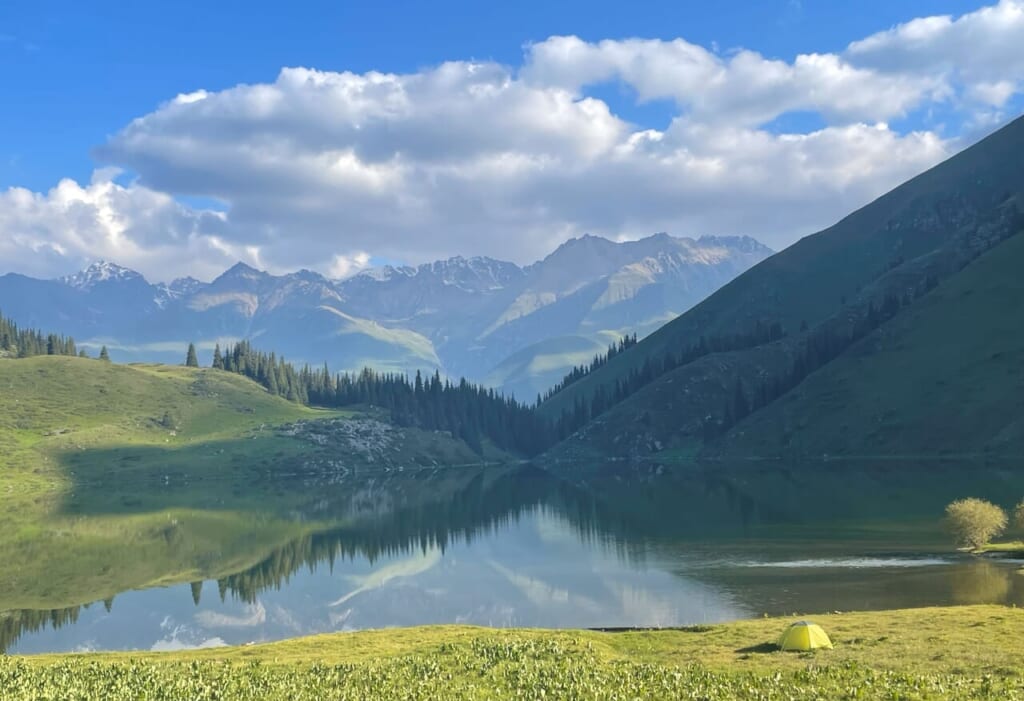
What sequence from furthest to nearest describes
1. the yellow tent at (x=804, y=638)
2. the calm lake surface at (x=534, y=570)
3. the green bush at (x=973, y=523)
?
1. the green bush at (x=973, y=523)
2. the calm lake surface at (x=534, y=570)
3. the yellow tent at (x=804, y=638)

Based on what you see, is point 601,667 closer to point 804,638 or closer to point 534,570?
point 804,638

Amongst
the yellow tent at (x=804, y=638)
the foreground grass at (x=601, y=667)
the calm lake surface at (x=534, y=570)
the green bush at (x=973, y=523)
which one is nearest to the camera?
the foreground grass at (x=601, y=667)

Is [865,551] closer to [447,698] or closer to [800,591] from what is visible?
[800,591]

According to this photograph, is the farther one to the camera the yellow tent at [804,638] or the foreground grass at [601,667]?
the yellow tent at [804,638]

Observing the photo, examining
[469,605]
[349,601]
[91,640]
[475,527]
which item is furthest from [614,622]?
[475,527]

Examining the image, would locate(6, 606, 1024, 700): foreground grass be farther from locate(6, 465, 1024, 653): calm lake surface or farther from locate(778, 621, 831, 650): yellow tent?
locate(6, 465, 1024, 653): calm lake surface

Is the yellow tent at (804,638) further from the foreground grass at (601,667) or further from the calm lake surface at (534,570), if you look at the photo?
the calm lake surface at (534,570)

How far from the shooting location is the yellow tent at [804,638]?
4581 centimetres

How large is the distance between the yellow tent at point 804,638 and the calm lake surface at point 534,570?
2445 centimetres

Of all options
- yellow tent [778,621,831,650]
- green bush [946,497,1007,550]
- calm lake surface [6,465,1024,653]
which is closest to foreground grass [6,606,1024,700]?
yellow tent [778,621,831,650]

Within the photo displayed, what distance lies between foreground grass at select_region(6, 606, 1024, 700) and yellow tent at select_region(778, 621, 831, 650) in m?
1.11

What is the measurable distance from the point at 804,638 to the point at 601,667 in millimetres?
12334

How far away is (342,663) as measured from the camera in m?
47.4

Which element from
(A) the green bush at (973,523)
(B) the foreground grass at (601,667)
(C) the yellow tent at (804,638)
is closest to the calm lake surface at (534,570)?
(A) the green bush at (973,523)
